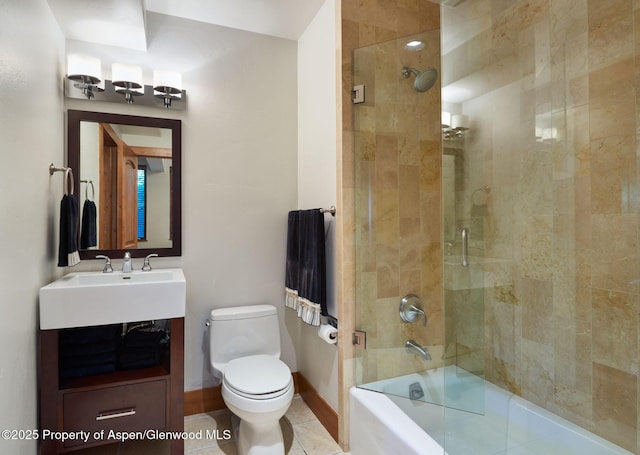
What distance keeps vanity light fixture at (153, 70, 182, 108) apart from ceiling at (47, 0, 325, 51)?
216 mm

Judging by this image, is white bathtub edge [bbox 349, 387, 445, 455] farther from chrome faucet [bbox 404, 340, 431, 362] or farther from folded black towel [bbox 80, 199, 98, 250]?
folded black towel [bbox 80, 199, 98, 250]

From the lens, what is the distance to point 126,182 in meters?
2.25

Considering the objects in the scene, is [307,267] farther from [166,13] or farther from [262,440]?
[166,13]

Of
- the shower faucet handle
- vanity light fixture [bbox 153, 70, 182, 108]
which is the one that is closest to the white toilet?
the shower faucet handle

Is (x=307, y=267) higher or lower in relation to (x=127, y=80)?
lower

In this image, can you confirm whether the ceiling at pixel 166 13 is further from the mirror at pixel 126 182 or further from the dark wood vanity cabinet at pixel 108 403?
the dark wood vanity cabinet at pixel 108 403

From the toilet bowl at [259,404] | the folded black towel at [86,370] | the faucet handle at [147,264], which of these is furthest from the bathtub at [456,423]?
the faucet handle at [147,264]

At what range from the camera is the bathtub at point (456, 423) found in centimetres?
150

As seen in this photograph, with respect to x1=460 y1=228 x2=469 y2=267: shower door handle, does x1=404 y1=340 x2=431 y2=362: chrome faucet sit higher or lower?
lower

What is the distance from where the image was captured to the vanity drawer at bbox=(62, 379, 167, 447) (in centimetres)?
172

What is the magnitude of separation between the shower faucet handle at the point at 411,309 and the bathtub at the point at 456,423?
0.29 metres

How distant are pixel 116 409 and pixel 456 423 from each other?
1.62m

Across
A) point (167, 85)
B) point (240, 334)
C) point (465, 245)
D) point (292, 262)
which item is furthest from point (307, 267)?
point (167, 85)

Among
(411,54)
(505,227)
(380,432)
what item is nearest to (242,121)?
(411,54)
